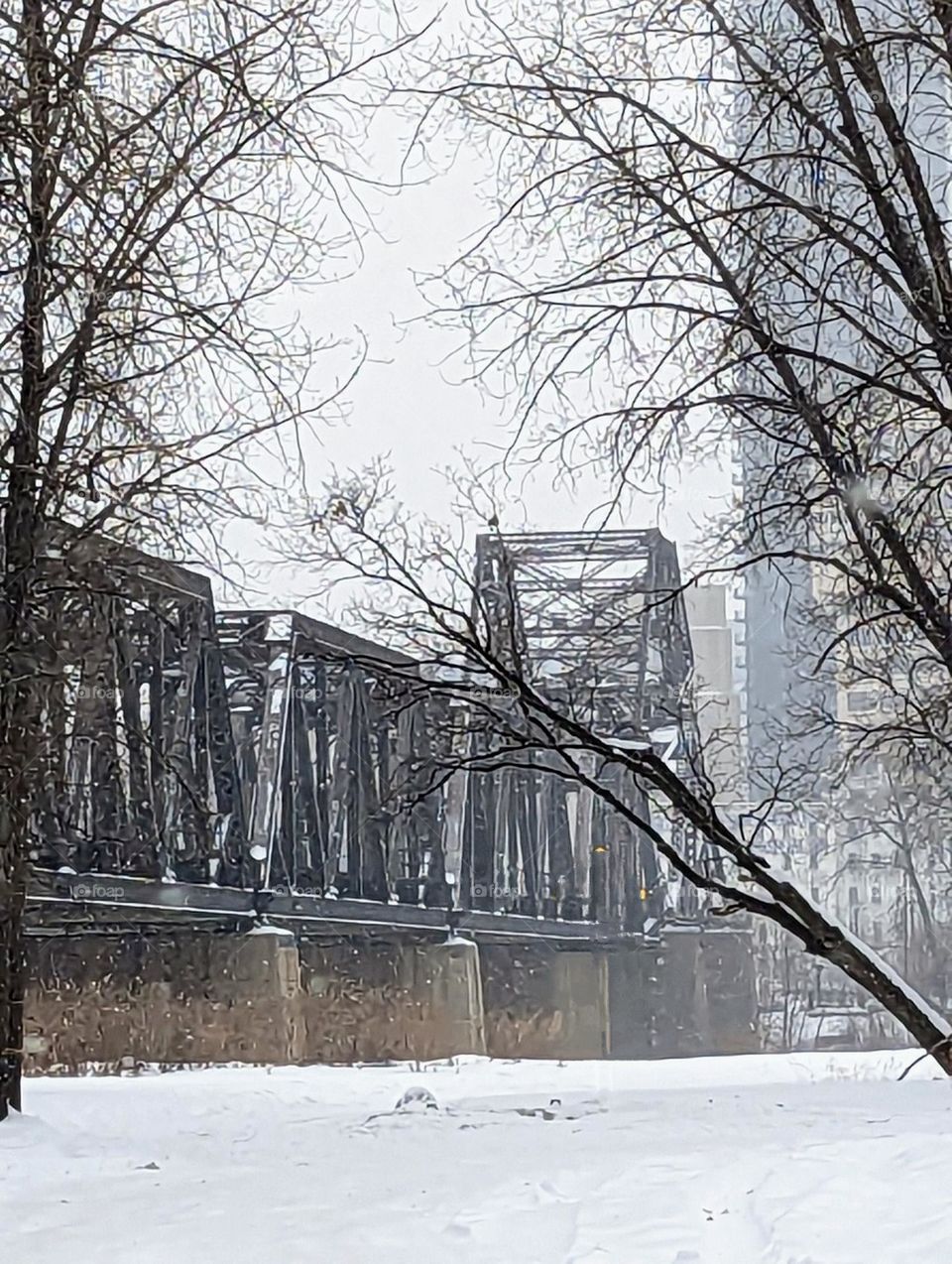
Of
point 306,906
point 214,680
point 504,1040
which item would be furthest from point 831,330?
point 504,1040

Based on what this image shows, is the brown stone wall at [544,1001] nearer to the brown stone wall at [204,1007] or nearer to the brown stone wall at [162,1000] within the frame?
the brown stone wall at [204,1007]

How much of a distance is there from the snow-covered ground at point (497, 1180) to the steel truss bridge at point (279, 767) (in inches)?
75.9

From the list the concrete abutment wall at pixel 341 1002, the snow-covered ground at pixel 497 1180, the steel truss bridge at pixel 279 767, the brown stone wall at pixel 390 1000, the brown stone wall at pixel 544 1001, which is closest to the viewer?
the snow-covered ground at pixel 497 1180

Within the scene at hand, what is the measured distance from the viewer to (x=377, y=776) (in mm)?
34094

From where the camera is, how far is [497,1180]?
7840 mm

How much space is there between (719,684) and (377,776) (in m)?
43.6

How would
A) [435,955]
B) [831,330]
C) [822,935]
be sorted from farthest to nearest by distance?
[435,955] → [831,330] → [822,935]

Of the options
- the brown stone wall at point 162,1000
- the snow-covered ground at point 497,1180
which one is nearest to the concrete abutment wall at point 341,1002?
the brown stone wall at point 162,1000

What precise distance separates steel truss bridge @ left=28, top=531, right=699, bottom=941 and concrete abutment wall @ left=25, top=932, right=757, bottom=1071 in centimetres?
80

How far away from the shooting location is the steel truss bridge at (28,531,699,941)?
38.3 ft

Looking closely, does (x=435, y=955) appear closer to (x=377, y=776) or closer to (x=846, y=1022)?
(x=377, y=776)

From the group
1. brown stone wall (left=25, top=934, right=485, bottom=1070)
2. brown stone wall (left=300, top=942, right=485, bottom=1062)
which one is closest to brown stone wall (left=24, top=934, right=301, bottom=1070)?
brown stone wall (left=25, top=934, right=485, bottom=1070)

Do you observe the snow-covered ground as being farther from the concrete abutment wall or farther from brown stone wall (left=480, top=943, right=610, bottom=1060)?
brown stone wall (left=480, top=943, right=610, bottom=1060)

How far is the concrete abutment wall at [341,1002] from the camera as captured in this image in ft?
76.6
